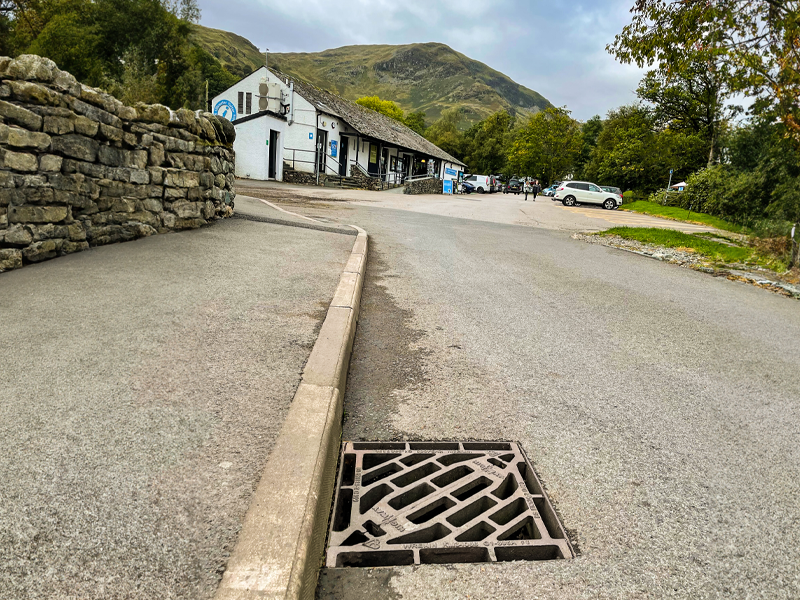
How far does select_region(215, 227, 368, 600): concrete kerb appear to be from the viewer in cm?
159

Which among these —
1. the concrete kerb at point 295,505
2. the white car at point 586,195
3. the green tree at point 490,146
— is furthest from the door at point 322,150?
the green tree at point 490,146

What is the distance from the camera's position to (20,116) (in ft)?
16.4

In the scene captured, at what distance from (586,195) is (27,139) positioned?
3644 centimetres

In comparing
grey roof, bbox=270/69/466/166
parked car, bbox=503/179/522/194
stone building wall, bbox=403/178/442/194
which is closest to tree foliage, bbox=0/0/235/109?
→ grey roof, bbox=270/69/466/166

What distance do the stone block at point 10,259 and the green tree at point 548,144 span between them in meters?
71.0

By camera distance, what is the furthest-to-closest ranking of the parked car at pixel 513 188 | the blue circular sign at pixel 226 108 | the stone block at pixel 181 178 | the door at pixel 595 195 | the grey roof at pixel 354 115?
the parked car at pixel 513 188
the door at pixel 595 195
the blue circular sign at pixel 226 108
the grey roof at pixel 354 115
the stone block at pixel 181 178

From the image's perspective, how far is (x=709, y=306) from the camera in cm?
657

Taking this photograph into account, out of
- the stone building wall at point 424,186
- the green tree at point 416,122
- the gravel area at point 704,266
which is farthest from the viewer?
the green tree at point 416,122

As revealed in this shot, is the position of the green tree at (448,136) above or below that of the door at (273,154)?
above

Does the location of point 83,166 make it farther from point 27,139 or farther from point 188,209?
point 188,209

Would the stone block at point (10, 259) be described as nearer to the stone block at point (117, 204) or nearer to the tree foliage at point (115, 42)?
the stone block at point (117, 204)

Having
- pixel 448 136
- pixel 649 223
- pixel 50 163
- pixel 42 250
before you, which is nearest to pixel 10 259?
pixel 42 250

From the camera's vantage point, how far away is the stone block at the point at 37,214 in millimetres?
5121

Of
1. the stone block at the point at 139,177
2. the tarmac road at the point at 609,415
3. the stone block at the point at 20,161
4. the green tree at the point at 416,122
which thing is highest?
the green tree at the point at 416,122
